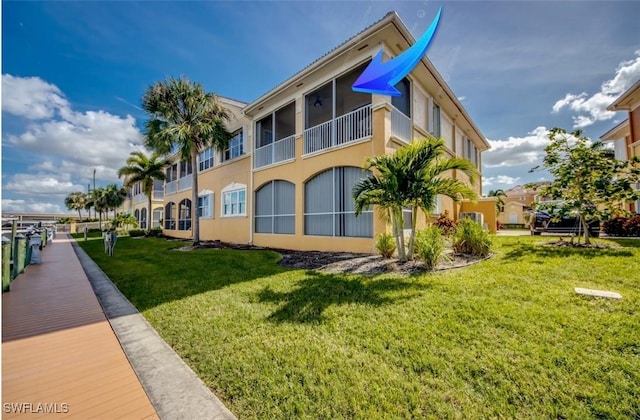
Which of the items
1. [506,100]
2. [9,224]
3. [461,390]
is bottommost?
[461,390]

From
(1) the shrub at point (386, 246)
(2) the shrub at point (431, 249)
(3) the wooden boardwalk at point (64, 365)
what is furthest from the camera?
(1) the shrub at point (386, 246)

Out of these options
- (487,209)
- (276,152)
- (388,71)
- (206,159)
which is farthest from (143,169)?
(487,209)

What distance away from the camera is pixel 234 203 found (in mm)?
16266

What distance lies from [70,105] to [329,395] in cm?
1438

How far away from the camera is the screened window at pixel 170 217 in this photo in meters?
24.9

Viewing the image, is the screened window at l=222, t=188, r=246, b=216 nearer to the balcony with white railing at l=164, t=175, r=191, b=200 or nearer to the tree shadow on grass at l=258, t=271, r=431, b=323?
the balcony with white railing at l=164, t=175, r=191, b=200

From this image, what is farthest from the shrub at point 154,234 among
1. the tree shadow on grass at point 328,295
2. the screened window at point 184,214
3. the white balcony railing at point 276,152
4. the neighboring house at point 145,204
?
the tree shadow on grass at point 328,295

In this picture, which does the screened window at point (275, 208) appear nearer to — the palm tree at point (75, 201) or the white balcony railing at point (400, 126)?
the white balcony railing at point (400, 126)

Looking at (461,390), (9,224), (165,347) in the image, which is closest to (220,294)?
(165,347)

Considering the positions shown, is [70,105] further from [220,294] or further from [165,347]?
[165,347]

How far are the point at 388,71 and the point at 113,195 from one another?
46.1 meters

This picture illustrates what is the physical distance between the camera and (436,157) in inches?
270

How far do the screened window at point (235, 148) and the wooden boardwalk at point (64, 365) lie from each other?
12261mm

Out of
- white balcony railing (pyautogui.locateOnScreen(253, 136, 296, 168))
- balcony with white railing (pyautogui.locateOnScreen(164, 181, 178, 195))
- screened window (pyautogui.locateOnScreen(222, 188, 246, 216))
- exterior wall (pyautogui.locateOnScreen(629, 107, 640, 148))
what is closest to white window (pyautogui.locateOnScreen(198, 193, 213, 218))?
screened window (pyautogui.locateOnScreen(222, 188, 246, 216))
